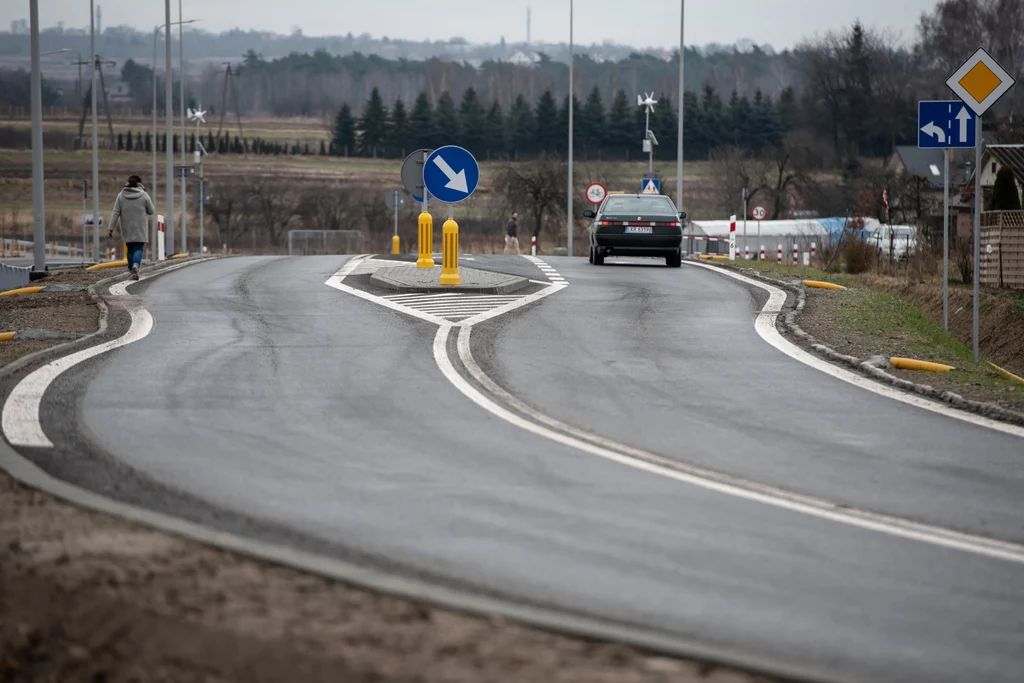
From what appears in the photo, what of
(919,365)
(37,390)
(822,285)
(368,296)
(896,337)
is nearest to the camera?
(37,390)

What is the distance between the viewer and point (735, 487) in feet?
26.8

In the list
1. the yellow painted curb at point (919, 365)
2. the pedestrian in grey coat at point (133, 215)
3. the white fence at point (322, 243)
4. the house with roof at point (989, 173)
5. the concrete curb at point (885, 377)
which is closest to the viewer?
the concrete curb at point (885, 377)

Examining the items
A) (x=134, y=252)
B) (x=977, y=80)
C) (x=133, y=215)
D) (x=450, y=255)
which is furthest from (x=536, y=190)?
(x=977, y=80)

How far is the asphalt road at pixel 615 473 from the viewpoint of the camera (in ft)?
18.6

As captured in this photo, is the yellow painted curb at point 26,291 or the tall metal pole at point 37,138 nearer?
the yellow painted curb at point 26,291

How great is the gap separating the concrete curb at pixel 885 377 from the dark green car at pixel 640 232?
10457 millimetres

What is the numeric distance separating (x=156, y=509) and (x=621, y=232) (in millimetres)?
23482

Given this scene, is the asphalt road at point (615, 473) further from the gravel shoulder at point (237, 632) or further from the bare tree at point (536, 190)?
the bare tree at point (536, 190)

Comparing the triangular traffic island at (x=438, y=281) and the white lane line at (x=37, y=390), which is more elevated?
the triangular traffic island at (x=438, y=281)

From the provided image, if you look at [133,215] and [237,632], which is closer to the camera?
[237,632]

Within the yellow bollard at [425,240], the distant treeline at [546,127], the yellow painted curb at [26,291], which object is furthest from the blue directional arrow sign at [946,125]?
the distant treeline at [546,127]

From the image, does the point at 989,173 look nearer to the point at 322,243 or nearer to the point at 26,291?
the point at 322,243

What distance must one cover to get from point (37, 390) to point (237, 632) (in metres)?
7.10

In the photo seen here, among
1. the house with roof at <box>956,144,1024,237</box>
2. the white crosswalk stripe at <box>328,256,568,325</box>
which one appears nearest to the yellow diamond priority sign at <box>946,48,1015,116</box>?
the white crosswalk stripe at <box>328,256,568,325</box>
